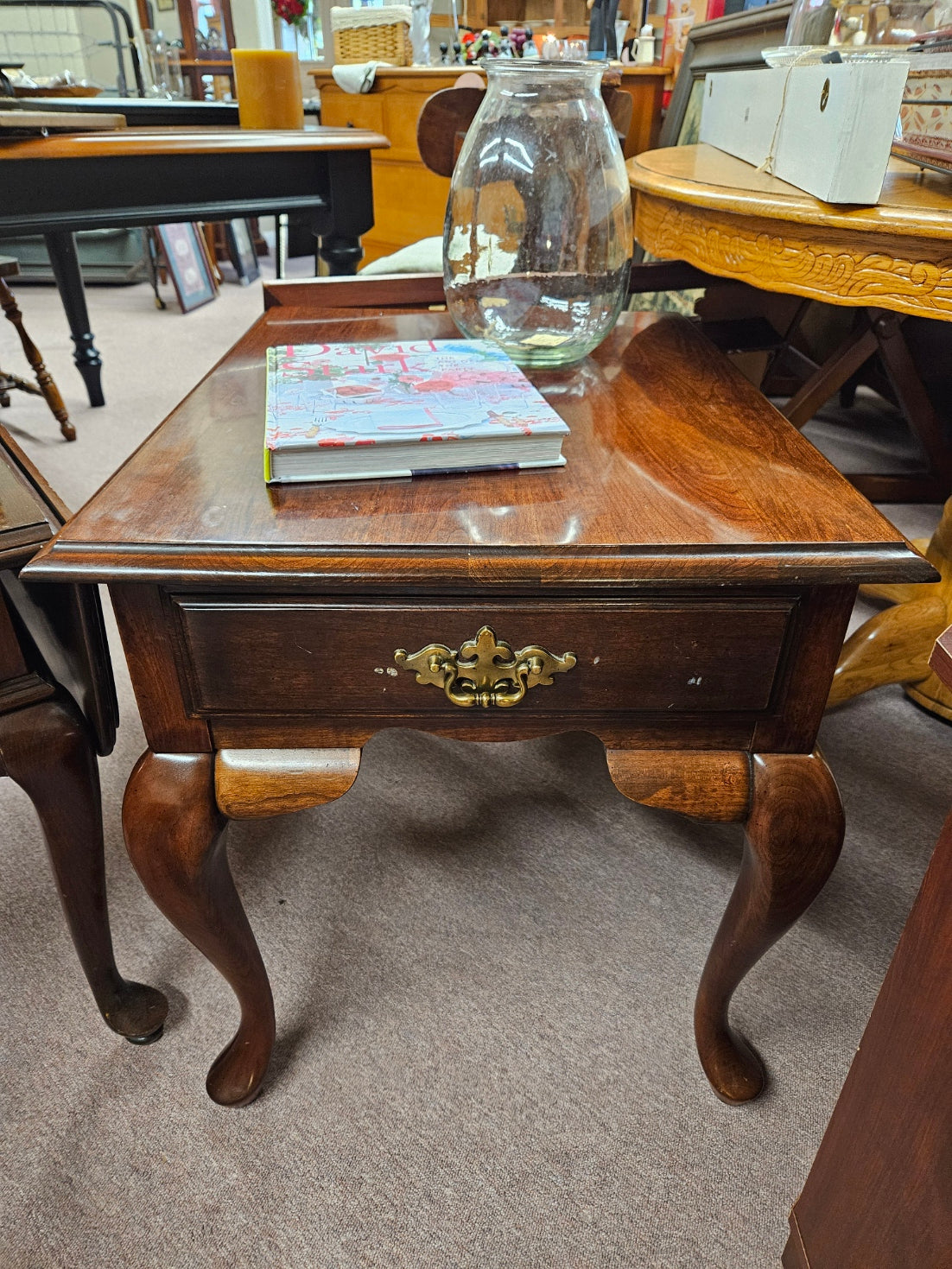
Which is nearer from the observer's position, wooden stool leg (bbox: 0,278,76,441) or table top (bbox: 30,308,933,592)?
table top (bbox: 30,308,933,592)

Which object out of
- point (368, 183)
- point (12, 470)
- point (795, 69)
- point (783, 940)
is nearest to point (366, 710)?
point (12, 470)

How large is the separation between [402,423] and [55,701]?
31cm

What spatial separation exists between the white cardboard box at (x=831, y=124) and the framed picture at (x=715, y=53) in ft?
2.39

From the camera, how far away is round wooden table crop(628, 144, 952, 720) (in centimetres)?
67

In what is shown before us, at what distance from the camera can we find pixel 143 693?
0.55 meters

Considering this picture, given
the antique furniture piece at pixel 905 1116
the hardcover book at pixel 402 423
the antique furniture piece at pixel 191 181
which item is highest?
the antique furniture piece at pixel 191 181

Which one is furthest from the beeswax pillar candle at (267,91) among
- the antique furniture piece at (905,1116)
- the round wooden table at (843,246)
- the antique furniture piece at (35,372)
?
the antique furniture piece at (905,1116)

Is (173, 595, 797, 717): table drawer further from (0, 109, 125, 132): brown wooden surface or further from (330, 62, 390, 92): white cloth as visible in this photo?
(330, 62, 390, 92): white cloth

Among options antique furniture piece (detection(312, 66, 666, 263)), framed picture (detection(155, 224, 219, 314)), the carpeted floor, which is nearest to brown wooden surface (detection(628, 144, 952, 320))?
the carpeted floor

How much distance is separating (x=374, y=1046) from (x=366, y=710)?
15.7 inches

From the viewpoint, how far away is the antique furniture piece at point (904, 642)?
45.9 inches

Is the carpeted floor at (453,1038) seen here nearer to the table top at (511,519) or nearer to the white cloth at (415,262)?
the table top at (511,519)

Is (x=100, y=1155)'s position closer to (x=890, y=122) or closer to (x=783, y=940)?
(x=783, y=940)

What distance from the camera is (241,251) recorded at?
3826mm
